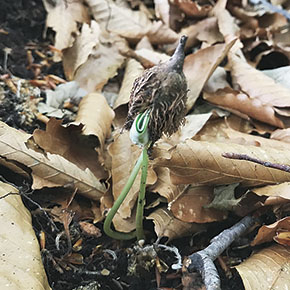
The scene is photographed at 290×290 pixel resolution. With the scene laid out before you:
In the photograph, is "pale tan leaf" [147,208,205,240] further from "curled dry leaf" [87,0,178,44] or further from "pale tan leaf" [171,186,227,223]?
"curled dry leaf" [87,0,178,44]

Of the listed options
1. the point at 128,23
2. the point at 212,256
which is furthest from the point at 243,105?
the point at 128,23

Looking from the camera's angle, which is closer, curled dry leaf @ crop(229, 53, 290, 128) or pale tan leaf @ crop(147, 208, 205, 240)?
pale tan leaf @ crop(147, 208, 205, 240)

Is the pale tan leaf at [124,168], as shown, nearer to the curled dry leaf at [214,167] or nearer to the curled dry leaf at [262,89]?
the curled dry leaf at [214,167]

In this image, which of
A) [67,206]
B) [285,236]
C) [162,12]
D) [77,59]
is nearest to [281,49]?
[162,12]

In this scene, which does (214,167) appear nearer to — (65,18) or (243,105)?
(243,105)

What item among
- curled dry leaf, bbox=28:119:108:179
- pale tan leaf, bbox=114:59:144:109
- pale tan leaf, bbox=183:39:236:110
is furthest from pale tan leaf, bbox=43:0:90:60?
curled dry leaf, bbox=28:119:108:179

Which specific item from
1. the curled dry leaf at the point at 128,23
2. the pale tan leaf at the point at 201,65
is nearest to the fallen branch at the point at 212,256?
the pale tan leaf at the point at 201,65
